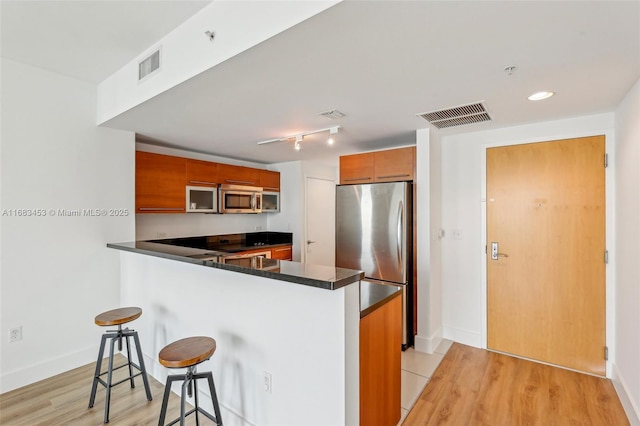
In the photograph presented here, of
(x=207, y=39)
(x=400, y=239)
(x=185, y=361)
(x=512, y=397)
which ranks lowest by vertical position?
(x=512, y=397)

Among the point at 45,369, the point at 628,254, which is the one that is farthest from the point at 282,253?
the point at 628,254

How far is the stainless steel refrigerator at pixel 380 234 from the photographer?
121 inches

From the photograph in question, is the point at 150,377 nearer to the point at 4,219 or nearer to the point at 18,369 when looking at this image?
the point at 18,369

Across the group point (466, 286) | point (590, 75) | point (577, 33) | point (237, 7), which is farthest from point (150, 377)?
point (590, 75)

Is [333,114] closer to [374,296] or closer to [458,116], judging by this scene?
[458,116]

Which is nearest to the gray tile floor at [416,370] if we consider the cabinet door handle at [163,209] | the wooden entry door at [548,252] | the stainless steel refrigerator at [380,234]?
the stainless steel refrigerator at [380,234]

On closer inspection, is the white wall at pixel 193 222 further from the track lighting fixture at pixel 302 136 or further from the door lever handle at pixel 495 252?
the door lever handle at pixel 495 252

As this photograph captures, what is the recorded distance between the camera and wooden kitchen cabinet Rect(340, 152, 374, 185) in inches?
138

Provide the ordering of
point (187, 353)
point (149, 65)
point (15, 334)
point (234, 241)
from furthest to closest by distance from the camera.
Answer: point (234, 241) → point (15, 334) → point (149, 65) → point (187, 353)

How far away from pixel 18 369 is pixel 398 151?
391 centimetres

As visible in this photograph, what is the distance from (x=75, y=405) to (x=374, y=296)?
2.33 m

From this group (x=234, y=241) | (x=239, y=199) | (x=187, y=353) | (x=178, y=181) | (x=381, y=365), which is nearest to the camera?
(x=187, y=353)

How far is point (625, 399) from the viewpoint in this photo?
85.6 inches

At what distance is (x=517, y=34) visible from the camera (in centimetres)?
139
